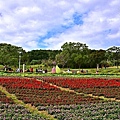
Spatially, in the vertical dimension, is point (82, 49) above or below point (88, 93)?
above

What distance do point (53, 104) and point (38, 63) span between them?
256ft

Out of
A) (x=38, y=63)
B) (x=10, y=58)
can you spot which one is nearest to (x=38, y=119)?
(x=10, y=58)

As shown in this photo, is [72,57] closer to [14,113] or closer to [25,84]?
[25,84]

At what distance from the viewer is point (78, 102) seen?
16.0m

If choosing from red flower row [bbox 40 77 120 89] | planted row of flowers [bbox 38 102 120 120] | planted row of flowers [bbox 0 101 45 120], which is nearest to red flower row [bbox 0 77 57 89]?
red flower row [bbox 40 77 120 89]

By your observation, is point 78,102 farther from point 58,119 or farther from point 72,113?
point 58,119

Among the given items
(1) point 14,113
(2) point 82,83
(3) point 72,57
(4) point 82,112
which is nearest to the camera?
(1) point 14,113

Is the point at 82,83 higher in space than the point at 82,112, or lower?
higher

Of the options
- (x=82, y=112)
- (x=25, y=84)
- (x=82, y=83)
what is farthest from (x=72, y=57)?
(x=82, y=112)

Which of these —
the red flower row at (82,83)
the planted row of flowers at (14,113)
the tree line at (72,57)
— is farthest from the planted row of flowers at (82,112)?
the tree line at (72,57)

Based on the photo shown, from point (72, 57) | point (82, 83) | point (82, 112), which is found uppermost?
point (72, 57)

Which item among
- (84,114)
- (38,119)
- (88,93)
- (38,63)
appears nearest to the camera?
(38,119)

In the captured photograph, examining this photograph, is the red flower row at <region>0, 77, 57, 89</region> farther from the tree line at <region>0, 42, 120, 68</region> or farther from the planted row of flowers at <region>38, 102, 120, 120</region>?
the tree line at <region>0, 42, 120, 68</region>

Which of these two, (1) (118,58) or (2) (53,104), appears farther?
(1) (118,58)
